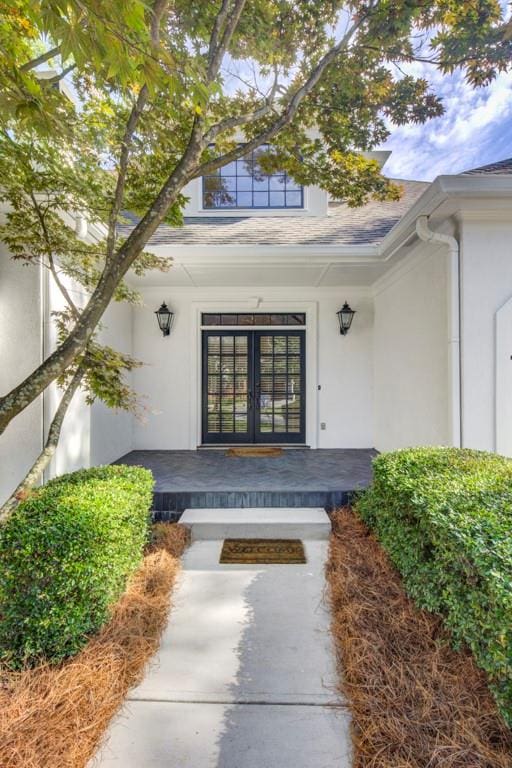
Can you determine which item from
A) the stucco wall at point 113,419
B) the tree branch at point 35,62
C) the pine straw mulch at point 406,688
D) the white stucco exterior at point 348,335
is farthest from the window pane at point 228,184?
the pine straw mulch at point 406,688

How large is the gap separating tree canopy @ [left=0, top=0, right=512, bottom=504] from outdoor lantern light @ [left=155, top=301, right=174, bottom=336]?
2619 millimetres

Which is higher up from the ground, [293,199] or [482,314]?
[293,199]

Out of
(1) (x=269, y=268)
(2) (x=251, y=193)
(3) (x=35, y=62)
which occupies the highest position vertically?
(2) (x=251, y=193)

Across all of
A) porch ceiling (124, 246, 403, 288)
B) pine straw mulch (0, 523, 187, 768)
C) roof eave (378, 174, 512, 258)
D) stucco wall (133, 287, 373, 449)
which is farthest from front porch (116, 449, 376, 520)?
roof eave (378, 174, 512, 258)

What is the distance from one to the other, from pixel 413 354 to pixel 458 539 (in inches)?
134

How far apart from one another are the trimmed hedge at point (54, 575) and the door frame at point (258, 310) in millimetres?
A: 4235

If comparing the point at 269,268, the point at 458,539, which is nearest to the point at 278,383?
the point at 269,268

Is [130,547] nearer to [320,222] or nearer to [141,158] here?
[141,158]

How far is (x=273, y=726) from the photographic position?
5.78ft

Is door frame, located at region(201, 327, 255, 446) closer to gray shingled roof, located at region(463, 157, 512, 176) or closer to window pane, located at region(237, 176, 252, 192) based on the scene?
window pane, located at region(237, 176, 252, 192)

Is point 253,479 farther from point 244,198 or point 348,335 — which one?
point 244,198

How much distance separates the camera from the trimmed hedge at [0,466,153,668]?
2.01 meters

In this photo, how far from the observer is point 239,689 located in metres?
1.97

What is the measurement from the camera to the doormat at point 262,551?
336cm
